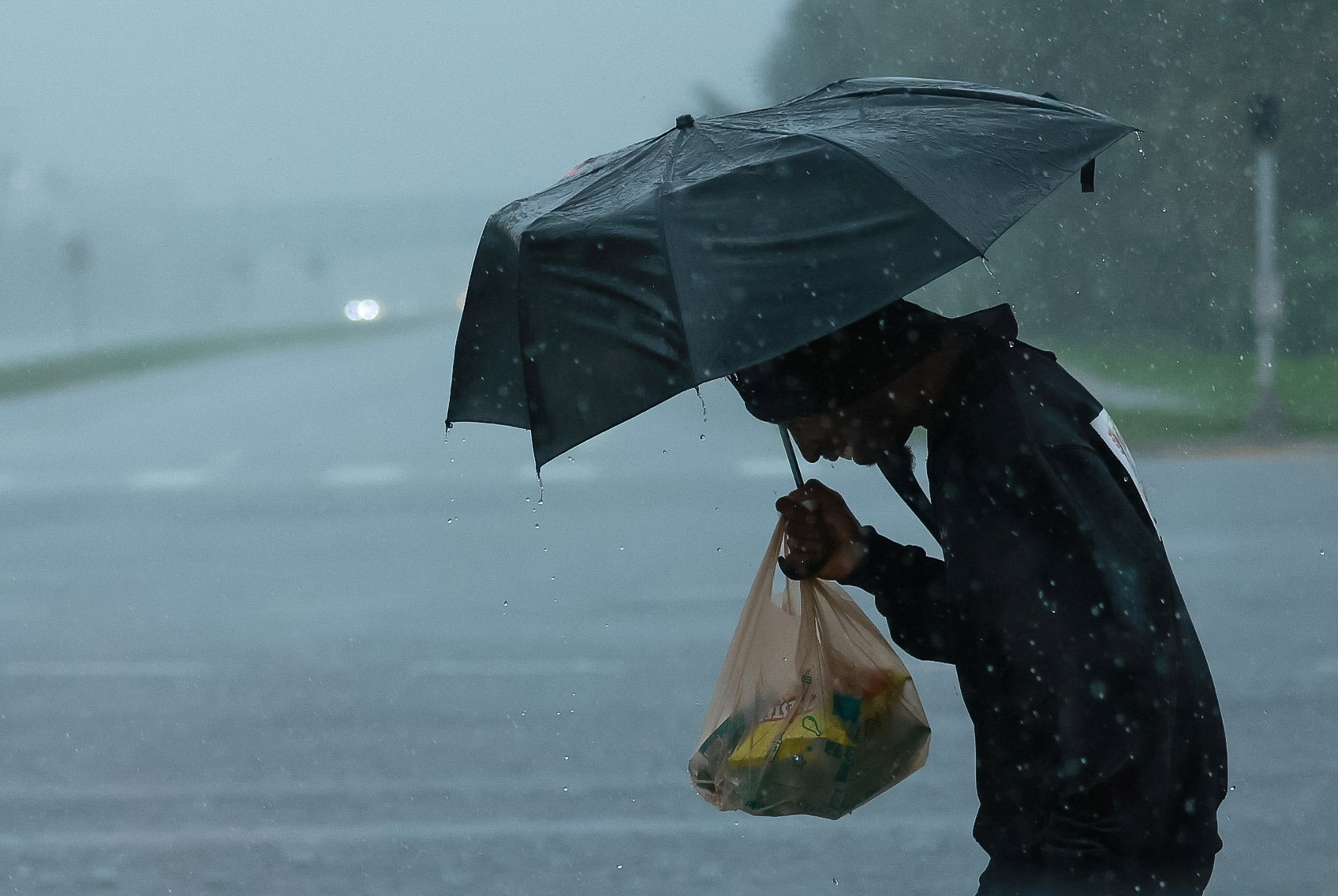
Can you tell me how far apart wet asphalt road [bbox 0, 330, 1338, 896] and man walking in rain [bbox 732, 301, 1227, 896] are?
2.51 meters

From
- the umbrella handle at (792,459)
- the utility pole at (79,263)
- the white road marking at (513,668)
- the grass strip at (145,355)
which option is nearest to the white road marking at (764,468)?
the white road marking at (513,668)

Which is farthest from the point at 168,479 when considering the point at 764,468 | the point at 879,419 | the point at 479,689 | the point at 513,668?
the point at 879,419

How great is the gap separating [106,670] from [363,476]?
309 inches

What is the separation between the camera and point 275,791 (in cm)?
510

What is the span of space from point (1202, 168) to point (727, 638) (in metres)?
17.1

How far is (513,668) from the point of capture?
21.8ft

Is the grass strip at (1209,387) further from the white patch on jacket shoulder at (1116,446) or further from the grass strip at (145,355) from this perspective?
the grass strip at (145,355)

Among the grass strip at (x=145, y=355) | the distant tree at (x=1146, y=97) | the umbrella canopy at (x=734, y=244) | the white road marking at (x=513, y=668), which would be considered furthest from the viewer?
the grass strip at (x=145, y=355)

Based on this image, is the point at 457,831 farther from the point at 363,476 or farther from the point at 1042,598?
the point at 363,476

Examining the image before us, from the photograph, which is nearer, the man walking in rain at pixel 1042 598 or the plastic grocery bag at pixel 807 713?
the man walking in rain at pixel 1042 598

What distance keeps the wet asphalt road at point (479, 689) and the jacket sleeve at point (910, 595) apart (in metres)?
2.36

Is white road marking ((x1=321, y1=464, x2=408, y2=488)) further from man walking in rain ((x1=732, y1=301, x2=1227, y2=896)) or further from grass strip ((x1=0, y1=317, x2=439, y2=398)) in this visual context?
grass strip ((x1=0, y1=317, x2=439, y2=398))

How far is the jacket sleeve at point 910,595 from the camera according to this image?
2.05 meters

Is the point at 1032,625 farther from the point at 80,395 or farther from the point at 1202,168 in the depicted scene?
the point at 80,395
